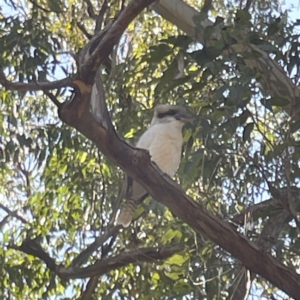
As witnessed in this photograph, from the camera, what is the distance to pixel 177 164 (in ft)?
11.3

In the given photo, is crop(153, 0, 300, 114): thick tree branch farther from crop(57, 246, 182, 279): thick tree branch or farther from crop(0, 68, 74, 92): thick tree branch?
crop(57, 246, 182, 279): thick tree branch

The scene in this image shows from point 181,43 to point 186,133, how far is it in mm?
1024

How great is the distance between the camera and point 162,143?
3494mm

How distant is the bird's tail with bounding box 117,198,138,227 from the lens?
3.24 m

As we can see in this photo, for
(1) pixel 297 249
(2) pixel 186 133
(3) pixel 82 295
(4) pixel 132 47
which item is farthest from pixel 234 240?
(4) pixel 132 47

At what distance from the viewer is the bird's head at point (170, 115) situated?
129 inches

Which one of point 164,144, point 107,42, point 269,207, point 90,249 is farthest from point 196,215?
point 164,144

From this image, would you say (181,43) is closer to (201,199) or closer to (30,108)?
(201,199)

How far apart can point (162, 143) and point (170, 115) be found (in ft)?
0.55

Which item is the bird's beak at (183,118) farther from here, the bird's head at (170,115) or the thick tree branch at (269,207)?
the thick tree branch at (269,207)

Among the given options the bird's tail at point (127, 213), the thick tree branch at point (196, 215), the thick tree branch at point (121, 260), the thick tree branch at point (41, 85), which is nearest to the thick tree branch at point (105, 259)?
the thick tree branch at point (121, 260)

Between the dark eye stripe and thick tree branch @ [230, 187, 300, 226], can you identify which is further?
the dark eye stripe

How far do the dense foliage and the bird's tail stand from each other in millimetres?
48

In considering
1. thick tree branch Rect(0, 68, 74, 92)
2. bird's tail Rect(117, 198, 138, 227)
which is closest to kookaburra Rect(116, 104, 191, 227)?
bird's tail Rect(117, 198, 138, 227)
